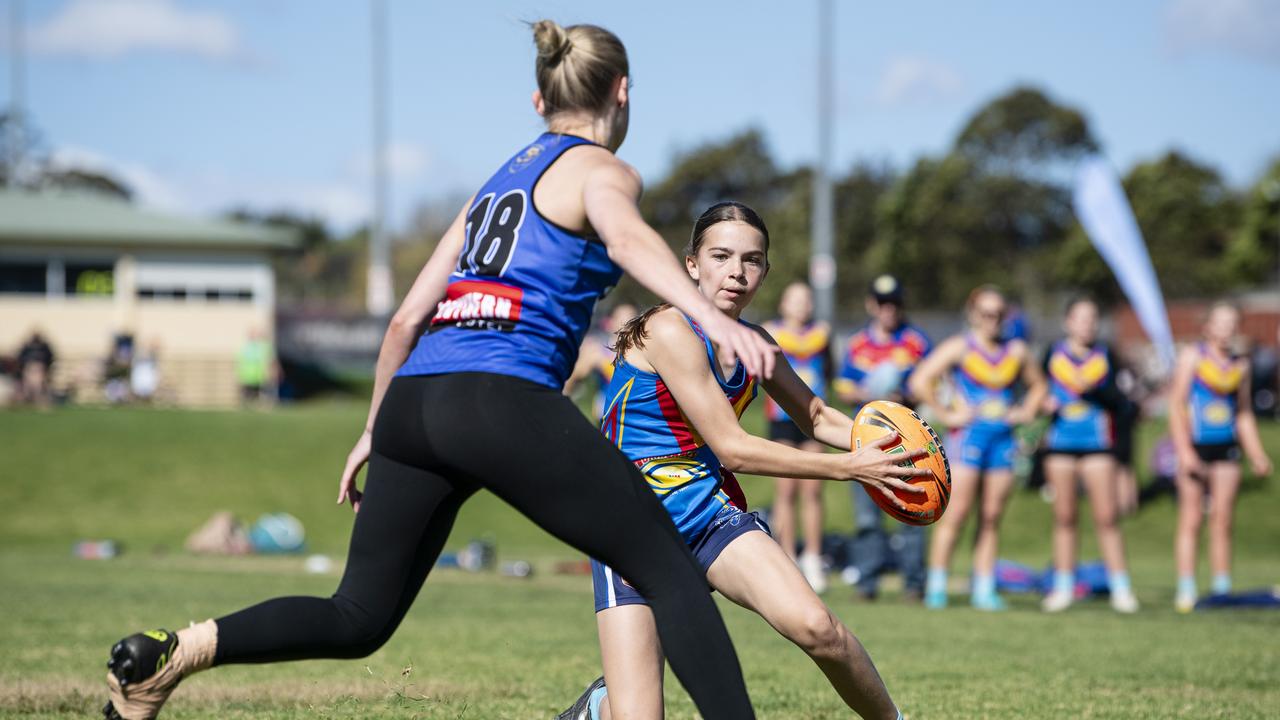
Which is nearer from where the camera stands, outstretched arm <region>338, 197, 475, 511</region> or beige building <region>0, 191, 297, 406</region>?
outstretched arm <region>338, 197, 475, 511</region>

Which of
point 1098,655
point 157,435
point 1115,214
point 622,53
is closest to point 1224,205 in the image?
point 1115,214

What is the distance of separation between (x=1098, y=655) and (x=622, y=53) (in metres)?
5.43

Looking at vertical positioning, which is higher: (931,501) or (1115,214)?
(1115,214)

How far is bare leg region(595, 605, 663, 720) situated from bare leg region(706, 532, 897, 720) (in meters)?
0.27

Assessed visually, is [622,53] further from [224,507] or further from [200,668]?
[224,507]

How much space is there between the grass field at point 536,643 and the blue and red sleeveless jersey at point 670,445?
3.57 feet

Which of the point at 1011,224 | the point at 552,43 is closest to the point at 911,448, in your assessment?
the point at 552,43

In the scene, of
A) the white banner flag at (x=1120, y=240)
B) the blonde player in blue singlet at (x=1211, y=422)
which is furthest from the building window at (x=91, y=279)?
the blonde player in blue singlet at (x=1211, y=422)

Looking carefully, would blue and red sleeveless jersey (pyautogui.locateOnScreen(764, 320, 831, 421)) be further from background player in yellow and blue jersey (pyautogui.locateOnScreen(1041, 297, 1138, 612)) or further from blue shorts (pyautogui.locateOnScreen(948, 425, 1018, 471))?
background player in yellow and blue jersey (pyautogui.locateOnScreen(1041, 297, 1138, 612))

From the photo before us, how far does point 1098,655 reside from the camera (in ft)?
25.8

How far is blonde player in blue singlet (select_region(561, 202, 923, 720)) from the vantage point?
4137mm

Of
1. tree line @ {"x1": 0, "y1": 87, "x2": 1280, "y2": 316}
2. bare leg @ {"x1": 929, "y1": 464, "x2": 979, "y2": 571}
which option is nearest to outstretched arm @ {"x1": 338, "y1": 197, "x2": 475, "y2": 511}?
bare leg @ {"x1": 929, "y1": 464, "x2": 979, "y2": 571}

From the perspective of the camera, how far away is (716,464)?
14.9 ft

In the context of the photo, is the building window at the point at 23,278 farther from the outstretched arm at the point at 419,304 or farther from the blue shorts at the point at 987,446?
the outstretched arm at the point at 419,304
